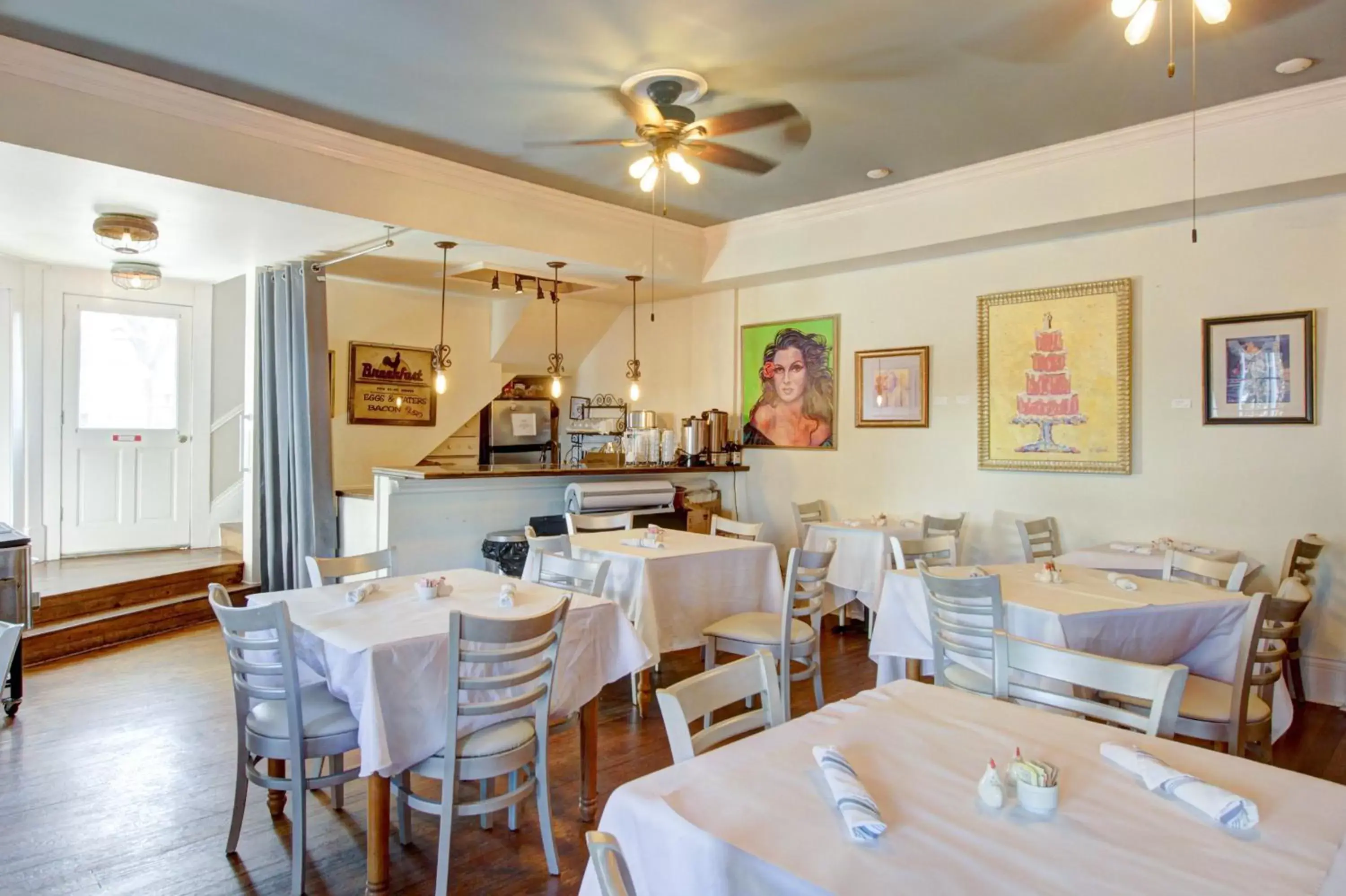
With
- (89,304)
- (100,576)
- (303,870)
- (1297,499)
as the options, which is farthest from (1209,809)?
(89,304)

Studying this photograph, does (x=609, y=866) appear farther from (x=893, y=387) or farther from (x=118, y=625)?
(x=118, y=625)

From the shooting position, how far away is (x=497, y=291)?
712 centimetres

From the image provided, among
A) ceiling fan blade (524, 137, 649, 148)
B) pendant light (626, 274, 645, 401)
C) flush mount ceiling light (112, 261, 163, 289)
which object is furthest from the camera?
pendant light (626, 274, 645, 401)

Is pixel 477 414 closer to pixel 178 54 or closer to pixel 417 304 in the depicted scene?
pixel 417 304

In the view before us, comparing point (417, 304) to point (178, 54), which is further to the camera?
point (417, 304)

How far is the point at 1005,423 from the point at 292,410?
5071 millimetres

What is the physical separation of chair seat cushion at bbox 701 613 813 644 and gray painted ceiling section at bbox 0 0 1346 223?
8.57ft

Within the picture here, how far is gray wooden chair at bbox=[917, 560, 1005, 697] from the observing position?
2766mm

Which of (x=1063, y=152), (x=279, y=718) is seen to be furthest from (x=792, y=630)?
(x=1063, y=152)

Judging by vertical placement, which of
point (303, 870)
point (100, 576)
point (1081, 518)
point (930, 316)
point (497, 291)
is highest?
point (497, 291)

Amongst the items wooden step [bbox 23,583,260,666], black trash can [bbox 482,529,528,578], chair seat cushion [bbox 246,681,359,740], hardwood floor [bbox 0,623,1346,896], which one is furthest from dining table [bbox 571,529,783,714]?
wooden step [bbox 23,583,260,666]

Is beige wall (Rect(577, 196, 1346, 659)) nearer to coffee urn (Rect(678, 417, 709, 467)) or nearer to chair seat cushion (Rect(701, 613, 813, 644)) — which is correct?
coffee urn (Rect(678, 417, 709, 467))

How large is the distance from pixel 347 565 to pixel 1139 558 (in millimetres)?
4068

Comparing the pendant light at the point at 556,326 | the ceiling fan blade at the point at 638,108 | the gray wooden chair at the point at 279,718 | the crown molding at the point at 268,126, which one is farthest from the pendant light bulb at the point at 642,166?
the gray wooden chair at the point at 279,718
